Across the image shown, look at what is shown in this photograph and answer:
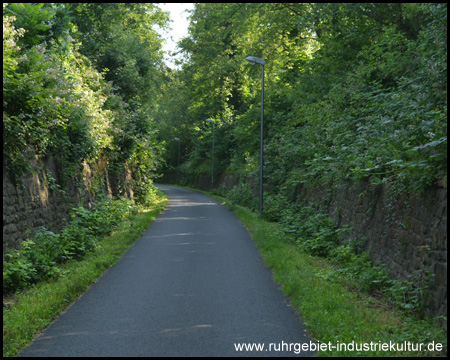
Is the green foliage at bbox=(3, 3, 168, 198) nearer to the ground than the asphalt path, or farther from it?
farther from it

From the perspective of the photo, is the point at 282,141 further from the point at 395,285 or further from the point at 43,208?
the point at 395,285

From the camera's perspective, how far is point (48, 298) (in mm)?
6484

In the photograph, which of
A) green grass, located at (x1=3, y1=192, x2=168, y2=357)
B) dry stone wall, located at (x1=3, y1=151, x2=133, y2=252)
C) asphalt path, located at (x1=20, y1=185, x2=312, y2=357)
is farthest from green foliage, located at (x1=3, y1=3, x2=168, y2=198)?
asphalt path, located at (x1=20, y1=185, x2=312, y2=357)

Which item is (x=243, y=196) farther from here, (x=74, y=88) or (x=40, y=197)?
(x=40, y=197)

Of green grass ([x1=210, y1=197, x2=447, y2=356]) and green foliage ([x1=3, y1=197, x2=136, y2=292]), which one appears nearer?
green grass ([x1=210, y1=197, x2=447, y2=356])

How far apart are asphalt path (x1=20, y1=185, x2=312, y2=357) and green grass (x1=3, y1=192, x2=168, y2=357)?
16cm

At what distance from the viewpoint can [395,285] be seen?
6.55m

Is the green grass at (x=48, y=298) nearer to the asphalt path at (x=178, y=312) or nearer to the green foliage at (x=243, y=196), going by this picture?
the asphalt path at (x=178, y=312)

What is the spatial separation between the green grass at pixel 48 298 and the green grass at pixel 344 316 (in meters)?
3.58

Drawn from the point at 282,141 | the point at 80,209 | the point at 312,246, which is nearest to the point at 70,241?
the point at 80,209

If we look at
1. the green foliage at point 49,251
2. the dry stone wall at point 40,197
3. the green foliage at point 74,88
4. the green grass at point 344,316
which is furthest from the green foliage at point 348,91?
the dry stone wall at point 40,197

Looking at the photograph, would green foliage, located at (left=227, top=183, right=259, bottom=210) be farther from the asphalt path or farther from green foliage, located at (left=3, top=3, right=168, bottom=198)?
the asphalt path

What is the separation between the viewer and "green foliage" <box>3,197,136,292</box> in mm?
7133

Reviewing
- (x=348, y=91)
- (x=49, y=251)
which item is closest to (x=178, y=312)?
(x=49, y=251)
